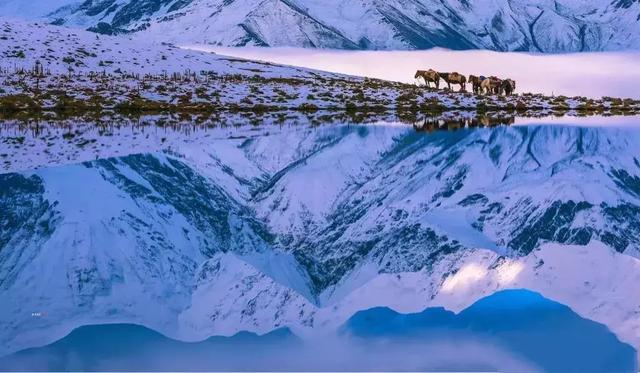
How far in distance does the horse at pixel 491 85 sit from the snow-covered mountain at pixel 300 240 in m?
80.0

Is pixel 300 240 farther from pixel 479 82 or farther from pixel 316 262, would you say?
pixel 479 82

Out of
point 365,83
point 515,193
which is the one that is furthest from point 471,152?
point 365,83

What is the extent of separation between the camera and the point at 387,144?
49.7 meters

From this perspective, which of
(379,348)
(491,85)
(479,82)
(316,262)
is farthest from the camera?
(491,85)

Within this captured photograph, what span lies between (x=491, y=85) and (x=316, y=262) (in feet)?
337

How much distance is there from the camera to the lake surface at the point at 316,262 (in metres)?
14.5

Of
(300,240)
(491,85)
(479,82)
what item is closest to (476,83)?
(479,82)

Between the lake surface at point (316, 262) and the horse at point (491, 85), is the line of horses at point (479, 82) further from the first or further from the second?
the lake surface at point (316, 262)

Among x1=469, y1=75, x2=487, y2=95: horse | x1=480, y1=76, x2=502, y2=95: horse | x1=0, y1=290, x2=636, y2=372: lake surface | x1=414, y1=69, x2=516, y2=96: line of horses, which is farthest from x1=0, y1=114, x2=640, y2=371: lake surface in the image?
x1=480, y1=76, x2=502, y2=95: horse

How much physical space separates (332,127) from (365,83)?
59641 millimetres

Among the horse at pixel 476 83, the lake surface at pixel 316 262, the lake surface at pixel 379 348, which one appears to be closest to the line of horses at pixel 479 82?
the horse at pixel 476 83

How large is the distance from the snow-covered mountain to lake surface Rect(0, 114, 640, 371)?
0.07 m

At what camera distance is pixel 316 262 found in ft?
72.1

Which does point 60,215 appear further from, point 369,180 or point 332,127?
point 332,127
